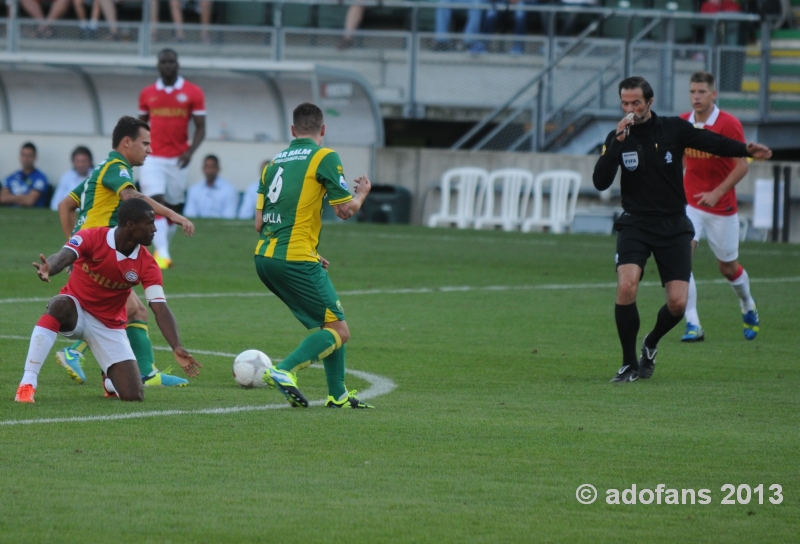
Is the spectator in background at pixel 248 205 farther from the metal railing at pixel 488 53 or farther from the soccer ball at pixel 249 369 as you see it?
the soccer ball at pixel 249 369

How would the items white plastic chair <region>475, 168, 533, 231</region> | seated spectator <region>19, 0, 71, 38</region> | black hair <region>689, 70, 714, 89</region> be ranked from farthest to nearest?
1. seated spectator <region>19, 0, 71, 38</region>
2. white plastic chair <region>475, 168, 533, 231</region>
3. black hair <region>689, 70, 714, 89</region>

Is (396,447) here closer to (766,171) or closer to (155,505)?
(155,505)

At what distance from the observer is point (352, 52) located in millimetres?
26203

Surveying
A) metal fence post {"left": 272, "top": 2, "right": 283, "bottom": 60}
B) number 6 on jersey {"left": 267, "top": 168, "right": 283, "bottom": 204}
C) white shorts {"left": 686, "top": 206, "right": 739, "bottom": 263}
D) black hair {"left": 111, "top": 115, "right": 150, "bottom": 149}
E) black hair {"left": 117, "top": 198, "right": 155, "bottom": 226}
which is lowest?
white shorts {"left": 686, "top": 206, "right": 739, "bottom": 263}

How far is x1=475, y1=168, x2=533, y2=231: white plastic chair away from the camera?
23.3 metres

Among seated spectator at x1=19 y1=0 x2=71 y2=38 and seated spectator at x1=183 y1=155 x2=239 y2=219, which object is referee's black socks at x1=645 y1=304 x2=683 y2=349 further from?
seated spectator at x1=19 y1=0 x2=71 y2=38

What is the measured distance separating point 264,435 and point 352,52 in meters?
→ 20.7

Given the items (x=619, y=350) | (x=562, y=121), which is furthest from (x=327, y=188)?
(x=562, y=121)

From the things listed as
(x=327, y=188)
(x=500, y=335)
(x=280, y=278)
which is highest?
(x=327, y=188)

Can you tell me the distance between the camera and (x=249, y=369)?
25.5 feet

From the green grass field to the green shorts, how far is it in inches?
20.3

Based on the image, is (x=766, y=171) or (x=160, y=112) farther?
(x=766, y=171)

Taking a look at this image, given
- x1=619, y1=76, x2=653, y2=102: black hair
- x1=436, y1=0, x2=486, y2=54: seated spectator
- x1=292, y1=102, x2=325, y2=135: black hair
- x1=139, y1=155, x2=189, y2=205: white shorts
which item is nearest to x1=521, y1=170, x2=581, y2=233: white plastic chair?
x1=436, y1=0, x2=486, y2=54: seated spectator

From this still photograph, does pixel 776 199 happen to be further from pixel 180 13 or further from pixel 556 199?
pixel 180 13
